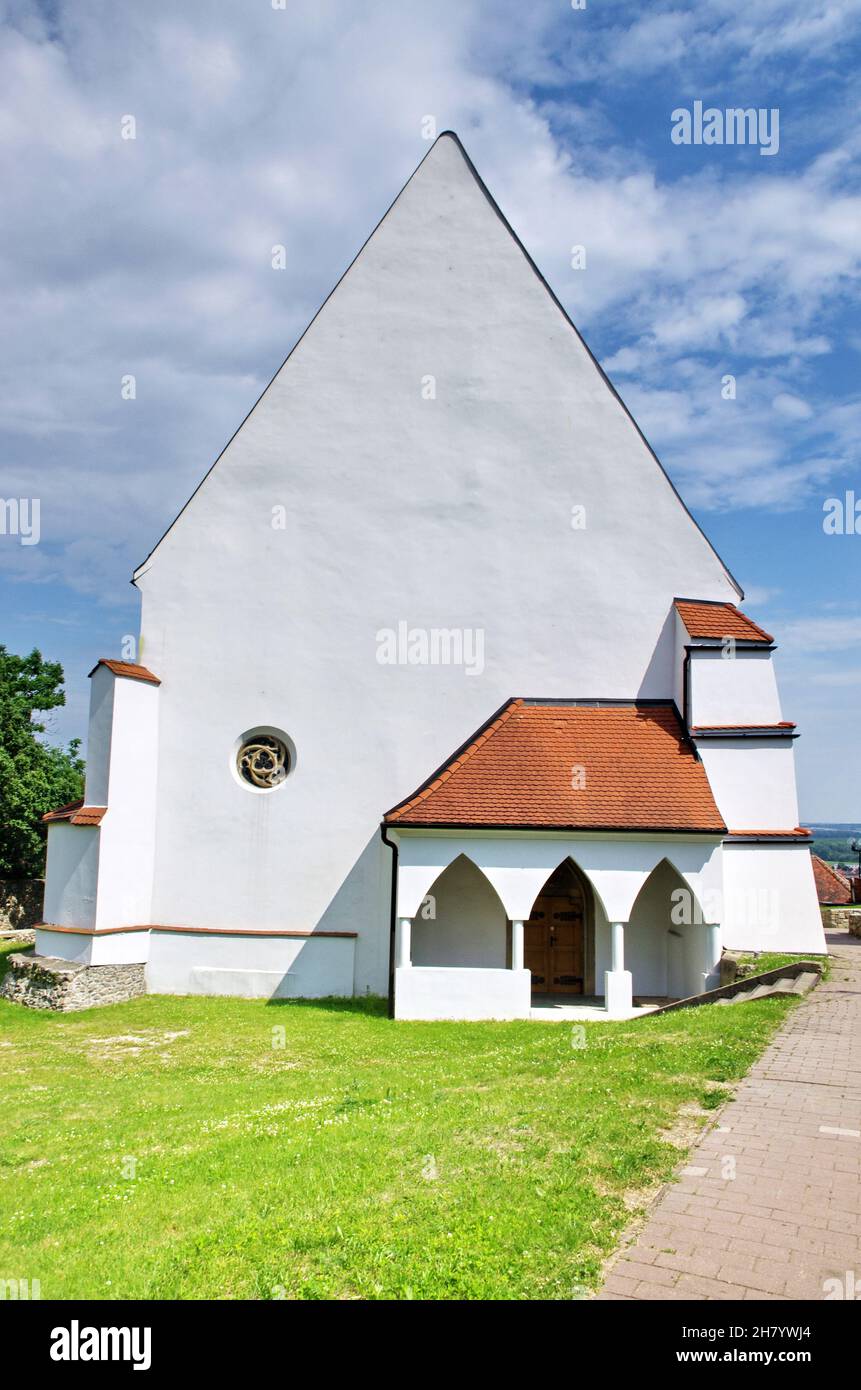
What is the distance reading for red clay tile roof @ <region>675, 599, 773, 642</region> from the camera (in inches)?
657

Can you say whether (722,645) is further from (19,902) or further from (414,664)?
(19,902)

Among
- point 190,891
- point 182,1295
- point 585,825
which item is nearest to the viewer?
point 182,1295

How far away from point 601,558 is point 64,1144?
44.6ft

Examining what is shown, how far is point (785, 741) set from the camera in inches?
641

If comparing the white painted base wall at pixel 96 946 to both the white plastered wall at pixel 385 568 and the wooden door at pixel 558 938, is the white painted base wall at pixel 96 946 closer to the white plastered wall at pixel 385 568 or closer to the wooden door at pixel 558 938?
the white plastered wall at pixel 385 568

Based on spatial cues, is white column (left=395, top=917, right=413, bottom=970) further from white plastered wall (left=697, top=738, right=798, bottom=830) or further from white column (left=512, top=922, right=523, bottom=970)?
white plastered wall (left=697, top=738, right=798, bottom=830)

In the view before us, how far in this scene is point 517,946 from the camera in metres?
14.5

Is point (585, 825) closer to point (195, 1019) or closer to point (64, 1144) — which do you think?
point (195, 1019)

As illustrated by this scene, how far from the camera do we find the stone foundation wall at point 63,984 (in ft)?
52.0

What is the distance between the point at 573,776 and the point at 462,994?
162 inches

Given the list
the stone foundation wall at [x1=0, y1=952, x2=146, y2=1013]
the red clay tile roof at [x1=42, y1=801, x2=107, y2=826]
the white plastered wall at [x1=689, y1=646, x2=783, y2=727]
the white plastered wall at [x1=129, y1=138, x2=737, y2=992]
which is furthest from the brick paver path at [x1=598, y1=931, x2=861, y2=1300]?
the red clay tile roof at [x1=42, y1=801, x2=107, y2=826]
